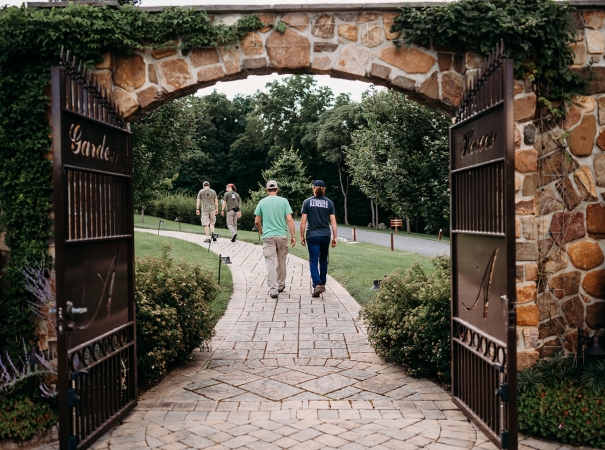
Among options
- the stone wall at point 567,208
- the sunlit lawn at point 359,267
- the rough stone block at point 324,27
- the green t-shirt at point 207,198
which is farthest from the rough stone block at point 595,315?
the green t-shirt at point 207,198

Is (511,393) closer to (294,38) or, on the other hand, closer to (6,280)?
(294,38)

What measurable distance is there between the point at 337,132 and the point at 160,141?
28.1m

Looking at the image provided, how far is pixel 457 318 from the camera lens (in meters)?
4.84

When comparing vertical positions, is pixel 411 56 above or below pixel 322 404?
above

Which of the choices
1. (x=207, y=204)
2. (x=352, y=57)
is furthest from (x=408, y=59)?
(x=207, y=204)

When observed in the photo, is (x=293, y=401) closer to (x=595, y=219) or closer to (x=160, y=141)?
(x=595, y=219)

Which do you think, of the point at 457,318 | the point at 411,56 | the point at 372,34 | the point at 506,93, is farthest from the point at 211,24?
the point at 457,318

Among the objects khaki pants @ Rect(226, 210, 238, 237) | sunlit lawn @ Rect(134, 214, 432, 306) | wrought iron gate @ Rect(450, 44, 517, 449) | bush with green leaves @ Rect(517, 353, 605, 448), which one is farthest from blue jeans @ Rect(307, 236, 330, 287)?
khaki pants @ Rect(226, 210, 238, 237)

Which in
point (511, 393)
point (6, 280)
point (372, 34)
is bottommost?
point (511, 393)

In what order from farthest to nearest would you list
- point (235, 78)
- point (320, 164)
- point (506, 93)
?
point (320, 164), point (235, 78), point (506, 93)

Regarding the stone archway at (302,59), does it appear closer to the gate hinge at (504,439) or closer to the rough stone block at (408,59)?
the rough stone block at (408,59)

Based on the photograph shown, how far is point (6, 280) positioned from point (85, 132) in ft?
5.23

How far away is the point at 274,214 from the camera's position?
30.1ft

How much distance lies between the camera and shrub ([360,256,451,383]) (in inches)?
213
